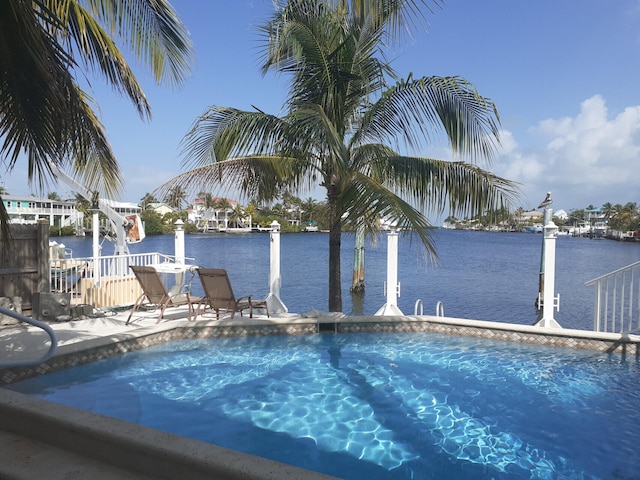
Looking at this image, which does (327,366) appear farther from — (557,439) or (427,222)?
(557,439)

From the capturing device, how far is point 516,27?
400 inches

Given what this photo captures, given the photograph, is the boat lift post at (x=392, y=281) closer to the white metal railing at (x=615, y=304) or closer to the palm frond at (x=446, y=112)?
the palm frond at (x=446, y=112)

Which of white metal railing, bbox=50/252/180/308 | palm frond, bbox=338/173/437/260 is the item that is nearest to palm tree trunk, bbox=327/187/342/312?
palm frond, bbox=338/173/437/260

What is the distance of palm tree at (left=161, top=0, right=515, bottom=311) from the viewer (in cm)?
657

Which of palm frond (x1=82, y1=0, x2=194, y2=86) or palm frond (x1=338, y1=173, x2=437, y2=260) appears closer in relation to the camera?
palm frond (x1=82, y1=0, x2=194, y2=86)

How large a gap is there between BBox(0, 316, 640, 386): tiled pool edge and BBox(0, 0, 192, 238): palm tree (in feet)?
8.53

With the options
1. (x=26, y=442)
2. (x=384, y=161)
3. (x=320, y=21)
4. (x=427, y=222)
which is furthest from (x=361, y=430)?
(x=320, y=21)

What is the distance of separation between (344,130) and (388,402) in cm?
450

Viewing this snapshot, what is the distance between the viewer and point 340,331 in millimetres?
8023

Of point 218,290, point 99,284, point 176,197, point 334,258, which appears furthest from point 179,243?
point 334,258

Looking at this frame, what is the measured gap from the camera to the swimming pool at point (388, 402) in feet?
13.0

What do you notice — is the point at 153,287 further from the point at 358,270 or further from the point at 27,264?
the point at 358,270

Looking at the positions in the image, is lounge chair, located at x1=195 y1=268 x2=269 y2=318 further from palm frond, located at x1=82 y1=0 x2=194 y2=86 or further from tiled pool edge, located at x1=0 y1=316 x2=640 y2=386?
palm frond, located at x1=82 y1=0 x2=194 y2=86

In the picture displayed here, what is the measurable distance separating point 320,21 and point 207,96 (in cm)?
225
